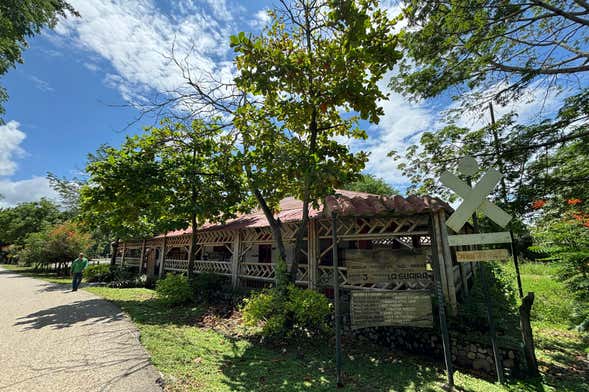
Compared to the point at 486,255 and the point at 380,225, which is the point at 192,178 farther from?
the point at 486,255

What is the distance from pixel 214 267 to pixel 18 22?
1215 centimetres

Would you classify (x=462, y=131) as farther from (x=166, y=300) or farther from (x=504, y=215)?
(x=166, y=300)

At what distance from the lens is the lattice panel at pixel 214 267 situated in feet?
42.3

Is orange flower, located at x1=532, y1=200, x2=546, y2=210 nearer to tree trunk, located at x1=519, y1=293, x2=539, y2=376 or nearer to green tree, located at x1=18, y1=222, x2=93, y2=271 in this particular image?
tree trunk, located at x1=519, y1=293, x2=539, y2=376

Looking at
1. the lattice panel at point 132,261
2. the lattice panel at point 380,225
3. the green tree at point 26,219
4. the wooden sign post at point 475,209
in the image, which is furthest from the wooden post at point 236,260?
the green tree at point 26,219

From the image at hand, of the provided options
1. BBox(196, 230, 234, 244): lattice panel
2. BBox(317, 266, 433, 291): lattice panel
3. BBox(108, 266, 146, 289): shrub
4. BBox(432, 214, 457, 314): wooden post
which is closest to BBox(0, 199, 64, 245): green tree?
BBox(108, 266, 146, 289): shrub

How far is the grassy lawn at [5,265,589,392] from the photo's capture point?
441 cm

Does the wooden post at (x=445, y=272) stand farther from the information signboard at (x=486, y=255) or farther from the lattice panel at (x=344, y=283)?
the information signboard at (x=486, y=255)

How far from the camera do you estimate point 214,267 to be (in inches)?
545

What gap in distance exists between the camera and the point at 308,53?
6.75 metres

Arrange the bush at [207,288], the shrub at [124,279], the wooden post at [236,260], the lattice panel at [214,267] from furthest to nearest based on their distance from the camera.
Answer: the shrub at [124,279], the lattice panel at [214,267], the wooden post at [236,260], the bush at [207,288]

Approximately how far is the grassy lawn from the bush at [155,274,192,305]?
79.9 inches

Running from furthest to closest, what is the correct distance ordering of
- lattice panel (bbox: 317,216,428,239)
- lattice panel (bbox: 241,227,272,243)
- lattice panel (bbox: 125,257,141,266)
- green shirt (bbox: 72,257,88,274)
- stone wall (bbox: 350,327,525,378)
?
lattice panel (bbox: 125,257,141,266), green shirt (bbox: 72,257,88,274), lattice panel (bbox: 241,227,272,243), lattice panel (bbox: 317,216,428,239), stone wall (bbox: 350,327,525,378)

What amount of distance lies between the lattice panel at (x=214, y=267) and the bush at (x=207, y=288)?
74cm
